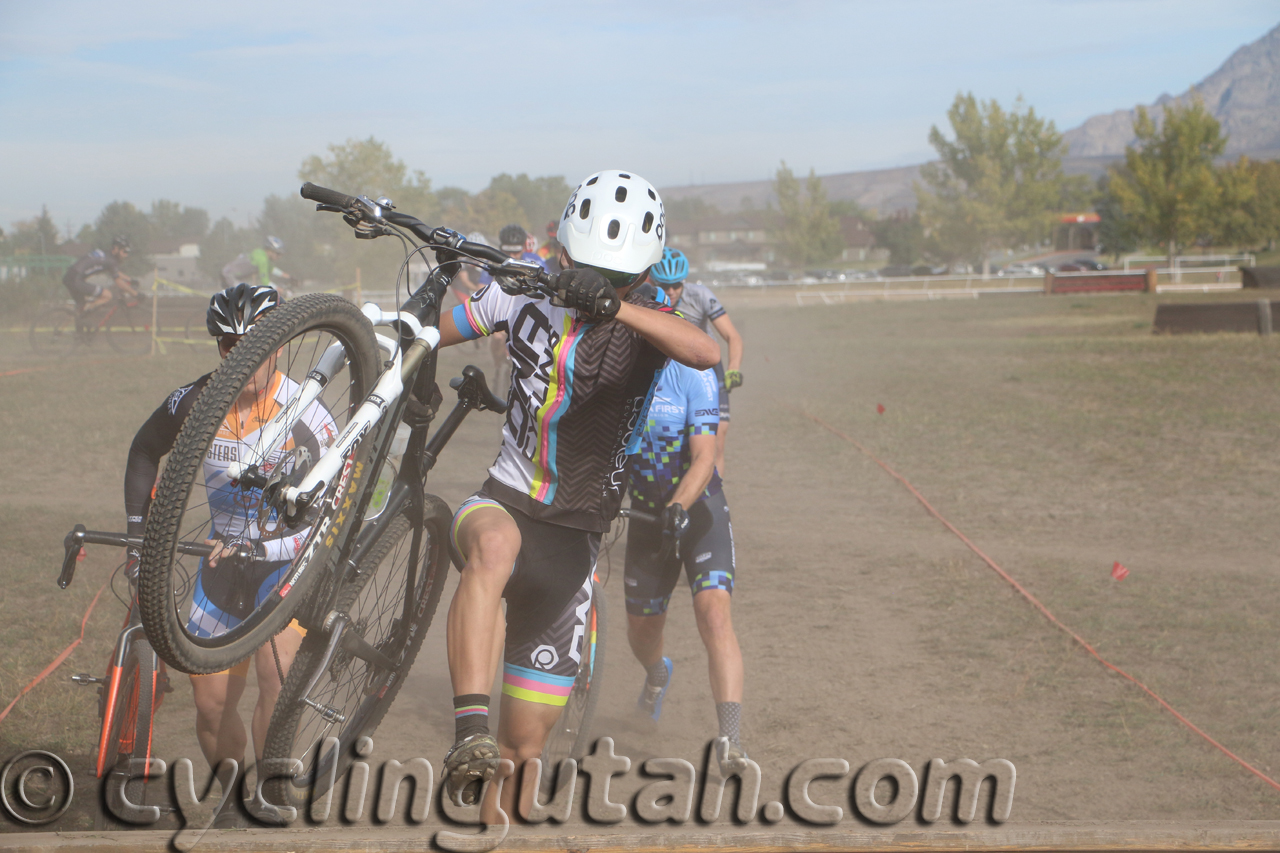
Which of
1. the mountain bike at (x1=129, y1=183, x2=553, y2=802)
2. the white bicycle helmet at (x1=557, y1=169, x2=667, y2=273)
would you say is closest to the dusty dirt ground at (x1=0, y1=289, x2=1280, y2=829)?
the mountain bike at (x1=129, y1=183, x2=553, y2=802)

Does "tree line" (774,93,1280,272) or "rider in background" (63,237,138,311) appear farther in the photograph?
"tree line" (774,93,1280,272)

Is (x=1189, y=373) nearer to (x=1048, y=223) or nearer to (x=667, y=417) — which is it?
(x=667, y=417)

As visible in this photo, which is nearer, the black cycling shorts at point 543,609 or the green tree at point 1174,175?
the black cycling shorts at point 543,609

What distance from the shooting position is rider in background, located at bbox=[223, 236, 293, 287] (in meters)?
16.8

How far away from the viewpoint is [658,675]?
5125 mm

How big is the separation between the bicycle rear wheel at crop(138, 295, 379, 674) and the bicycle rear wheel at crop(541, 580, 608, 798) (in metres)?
1.46

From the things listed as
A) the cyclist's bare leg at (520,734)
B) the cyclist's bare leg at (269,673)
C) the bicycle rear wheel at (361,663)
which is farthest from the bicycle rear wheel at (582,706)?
the cyclist's bare leg at (269,673)

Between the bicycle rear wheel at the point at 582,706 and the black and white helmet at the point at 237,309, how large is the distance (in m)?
1.87

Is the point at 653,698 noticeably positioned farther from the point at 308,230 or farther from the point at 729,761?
the point at 308,230

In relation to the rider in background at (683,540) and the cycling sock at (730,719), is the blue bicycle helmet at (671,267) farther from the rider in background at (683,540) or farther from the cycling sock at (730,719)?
the cycling sock at (730,719)

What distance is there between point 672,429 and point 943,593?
312cm

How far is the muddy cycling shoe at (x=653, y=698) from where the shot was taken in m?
5.16

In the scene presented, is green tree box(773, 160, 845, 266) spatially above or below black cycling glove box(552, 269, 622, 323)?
above

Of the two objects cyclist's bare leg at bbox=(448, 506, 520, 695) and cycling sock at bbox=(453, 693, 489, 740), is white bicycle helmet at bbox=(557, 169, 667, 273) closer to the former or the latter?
cyclist's bare leg at bbox=(448, 506, 520, 695)
